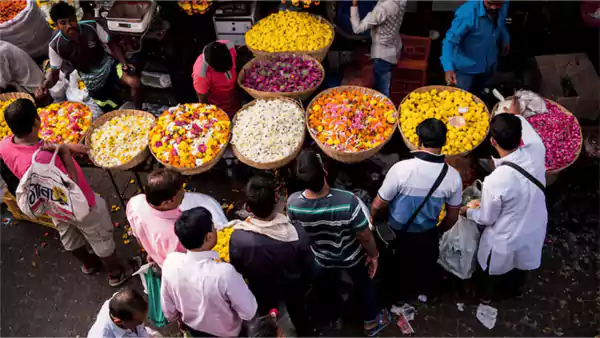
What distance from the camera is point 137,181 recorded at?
558 cm

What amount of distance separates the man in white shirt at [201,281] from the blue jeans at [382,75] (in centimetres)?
342

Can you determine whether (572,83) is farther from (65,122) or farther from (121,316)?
(65,122)

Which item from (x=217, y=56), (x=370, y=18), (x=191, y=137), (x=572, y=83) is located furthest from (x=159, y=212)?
(x=572, y=83)

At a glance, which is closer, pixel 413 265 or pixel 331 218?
pixel 331 218

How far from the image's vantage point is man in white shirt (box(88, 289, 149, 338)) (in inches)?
112

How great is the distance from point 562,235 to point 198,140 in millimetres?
3769

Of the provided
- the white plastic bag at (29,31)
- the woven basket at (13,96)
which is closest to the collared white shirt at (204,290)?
the woven basket at (13,96)

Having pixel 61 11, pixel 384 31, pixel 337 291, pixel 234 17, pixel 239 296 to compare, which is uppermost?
pixel 61 11

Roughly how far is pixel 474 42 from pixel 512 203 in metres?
2.11

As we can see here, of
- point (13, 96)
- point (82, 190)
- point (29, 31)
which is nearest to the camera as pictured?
point (82, 190)

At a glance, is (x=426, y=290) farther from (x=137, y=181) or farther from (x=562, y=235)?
(x=137, y=181)

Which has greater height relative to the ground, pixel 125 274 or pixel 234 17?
pixel 234 17

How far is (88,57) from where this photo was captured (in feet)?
17.6

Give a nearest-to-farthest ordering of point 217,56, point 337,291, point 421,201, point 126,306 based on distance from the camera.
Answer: point 126,306 < point 421,201 < point 337,291 < point 217,56
